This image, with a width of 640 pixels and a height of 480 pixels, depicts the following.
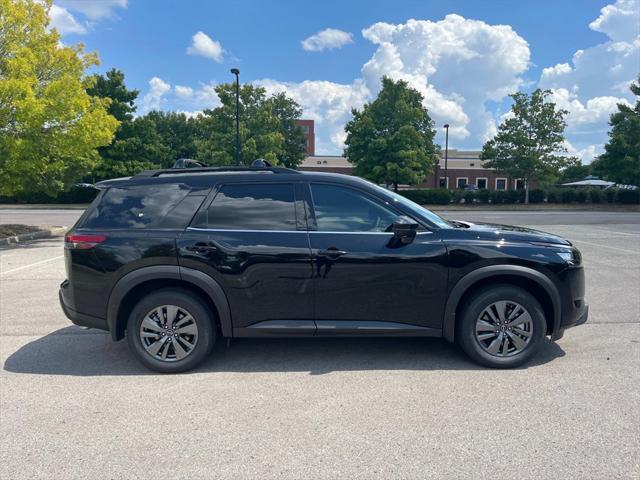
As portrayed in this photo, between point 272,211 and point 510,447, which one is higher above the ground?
point 272,211

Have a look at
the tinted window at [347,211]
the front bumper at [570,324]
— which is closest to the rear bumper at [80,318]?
the tinted window at [347,211]

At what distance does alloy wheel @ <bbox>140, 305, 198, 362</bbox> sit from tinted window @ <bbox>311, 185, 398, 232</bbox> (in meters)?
1.49

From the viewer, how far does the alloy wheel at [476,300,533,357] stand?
155 inches

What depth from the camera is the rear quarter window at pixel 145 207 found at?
396 centimetres

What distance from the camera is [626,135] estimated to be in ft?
106

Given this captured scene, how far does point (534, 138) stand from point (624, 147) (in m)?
6.30

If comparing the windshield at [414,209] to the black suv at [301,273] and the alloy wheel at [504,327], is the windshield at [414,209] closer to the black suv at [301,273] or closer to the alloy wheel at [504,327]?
the black suv at [301,273]

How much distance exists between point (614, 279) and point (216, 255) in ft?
23.8

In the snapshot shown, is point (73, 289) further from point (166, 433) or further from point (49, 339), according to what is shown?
point (166, 433)

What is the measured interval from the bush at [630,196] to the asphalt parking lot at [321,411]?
35950 millimetres

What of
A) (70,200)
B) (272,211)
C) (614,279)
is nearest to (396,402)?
(272,211)

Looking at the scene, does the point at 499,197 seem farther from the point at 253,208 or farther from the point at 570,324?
the point at 253,208

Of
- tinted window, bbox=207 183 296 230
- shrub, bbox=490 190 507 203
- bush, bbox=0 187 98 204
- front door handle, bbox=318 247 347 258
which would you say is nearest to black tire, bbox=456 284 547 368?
front door handle, bbox=318 247 347 258

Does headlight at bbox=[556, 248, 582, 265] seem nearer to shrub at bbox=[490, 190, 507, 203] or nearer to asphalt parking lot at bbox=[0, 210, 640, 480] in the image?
asphalt parking lot at bbox=[0, 210, 640, 480]
